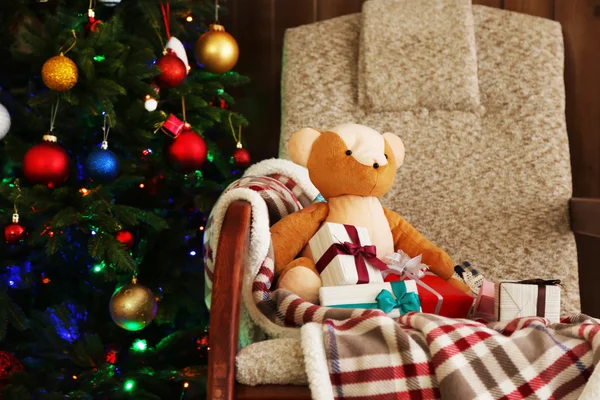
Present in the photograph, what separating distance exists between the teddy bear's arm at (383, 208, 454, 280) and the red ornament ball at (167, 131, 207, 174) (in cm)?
41

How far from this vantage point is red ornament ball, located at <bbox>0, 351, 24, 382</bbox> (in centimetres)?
125

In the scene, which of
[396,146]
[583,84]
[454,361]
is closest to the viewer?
[454,361]

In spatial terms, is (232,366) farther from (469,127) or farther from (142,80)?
(469,127)

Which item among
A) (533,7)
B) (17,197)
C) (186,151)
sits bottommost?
(17,197)

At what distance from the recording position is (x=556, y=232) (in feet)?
4.35

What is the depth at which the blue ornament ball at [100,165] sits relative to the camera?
1.11 metres

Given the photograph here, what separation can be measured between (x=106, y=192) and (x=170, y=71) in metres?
0.27

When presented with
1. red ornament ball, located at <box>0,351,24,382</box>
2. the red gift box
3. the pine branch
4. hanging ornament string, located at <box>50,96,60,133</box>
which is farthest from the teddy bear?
red ornament ball, located at <box>0,351,24,382</box>

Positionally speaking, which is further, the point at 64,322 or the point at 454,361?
the point at 64,322

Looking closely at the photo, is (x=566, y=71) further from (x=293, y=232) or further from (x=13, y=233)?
(x=13, y=233)

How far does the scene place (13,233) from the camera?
43.4 inches

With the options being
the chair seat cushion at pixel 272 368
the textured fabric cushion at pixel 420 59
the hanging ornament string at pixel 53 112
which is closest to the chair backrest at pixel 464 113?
the textured fabric cushion at pixel 420 59

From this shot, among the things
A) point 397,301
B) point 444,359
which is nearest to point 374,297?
point 397,301

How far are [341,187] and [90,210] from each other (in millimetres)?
475
